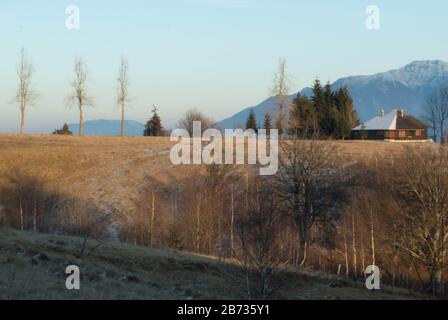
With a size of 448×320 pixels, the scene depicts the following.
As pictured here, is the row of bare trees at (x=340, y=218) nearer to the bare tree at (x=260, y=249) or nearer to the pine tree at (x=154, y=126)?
the bare tree at (x=260, y=249)

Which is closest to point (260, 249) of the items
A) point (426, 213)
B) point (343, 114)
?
point (426, 213)

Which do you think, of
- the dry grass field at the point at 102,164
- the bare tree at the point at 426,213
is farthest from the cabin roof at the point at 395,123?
the bare tree at the point at 426,213

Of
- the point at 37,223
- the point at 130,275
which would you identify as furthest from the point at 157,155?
the point at 130,275

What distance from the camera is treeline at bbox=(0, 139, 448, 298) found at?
129ft

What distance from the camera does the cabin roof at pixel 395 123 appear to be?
3969 inches

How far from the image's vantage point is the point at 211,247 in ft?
135

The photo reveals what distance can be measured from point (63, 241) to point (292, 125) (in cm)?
4627

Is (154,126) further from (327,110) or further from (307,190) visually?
(307,190)

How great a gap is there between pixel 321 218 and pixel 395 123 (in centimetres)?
6315

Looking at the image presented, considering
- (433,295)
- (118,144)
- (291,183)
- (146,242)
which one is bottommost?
(433,295)

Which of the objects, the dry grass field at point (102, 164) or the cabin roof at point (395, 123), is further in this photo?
the cabin roof at point (395, 123)

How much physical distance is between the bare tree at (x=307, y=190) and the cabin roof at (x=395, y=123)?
57512 mm

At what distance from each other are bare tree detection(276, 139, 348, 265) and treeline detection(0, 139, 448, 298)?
7 cm
